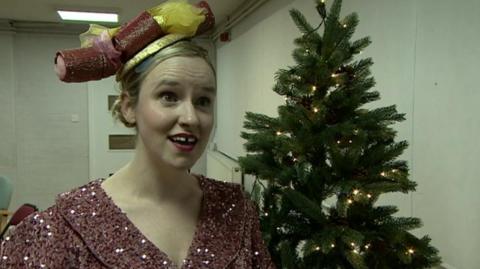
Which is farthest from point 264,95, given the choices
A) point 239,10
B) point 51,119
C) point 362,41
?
point 51,119

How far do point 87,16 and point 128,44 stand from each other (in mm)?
4595

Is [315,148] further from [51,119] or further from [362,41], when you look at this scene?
[51,119]

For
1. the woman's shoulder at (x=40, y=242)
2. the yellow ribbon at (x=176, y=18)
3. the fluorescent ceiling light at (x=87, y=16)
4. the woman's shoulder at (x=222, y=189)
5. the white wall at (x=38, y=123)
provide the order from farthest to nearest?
the white wall at (x=38, y=123), the fluorescent ceiling light at (x=87, y=16), the woman's shoulder at (x=222, y=189), the yellow ribbon at (x=176, y=18), the woman's shoulder at (x=40, y=242)

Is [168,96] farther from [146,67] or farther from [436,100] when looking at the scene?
[436,100]

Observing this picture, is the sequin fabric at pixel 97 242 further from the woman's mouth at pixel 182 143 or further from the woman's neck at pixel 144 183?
the woman's mouth at pixel 182 143

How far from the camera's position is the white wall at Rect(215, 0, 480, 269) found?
4.77 ft

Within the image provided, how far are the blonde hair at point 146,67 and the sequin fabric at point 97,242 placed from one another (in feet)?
0.69

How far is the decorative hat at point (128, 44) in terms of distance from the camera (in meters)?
0.92

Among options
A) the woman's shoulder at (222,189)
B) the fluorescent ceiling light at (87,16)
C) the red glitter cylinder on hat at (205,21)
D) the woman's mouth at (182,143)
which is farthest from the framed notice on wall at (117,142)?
the woman's mouth at (182,143)

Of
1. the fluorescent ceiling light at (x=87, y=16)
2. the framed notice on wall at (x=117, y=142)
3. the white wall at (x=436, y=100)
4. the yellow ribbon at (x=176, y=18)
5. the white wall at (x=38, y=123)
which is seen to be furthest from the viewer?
the framed notice on wall at (x=117, y=142)

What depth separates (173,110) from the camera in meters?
0.90

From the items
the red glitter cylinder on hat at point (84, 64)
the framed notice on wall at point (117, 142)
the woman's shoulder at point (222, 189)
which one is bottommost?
the woman's shoulder at point (222, 189)

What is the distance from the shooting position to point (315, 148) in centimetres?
131

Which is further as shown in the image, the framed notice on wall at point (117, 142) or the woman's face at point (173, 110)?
the framed notice on wall at point (117, 142)
